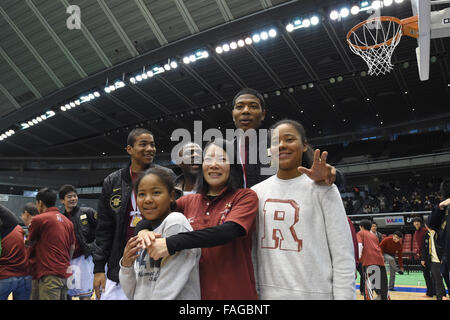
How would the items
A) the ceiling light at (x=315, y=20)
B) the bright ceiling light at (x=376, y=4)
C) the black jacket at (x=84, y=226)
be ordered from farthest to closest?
the ceiling light at (x=315, y=20) < the bright ceiling light at (x=376, y=4) < the black jacket at (x=84, y=226)

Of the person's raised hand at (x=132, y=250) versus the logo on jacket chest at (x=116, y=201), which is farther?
the logo on jacket chest at (x=116, y=201)

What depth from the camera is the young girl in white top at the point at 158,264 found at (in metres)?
1.82

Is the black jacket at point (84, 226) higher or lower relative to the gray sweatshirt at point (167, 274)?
higher

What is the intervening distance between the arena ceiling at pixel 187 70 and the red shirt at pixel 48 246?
801 cm

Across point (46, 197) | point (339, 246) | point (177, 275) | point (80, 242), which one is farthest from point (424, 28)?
point (80, 242)

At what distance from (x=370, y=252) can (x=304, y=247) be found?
5853mm

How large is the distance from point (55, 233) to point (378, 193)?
2245 cm

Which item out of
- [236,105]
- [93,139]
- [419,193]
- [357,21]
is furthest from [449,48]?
[93,139]

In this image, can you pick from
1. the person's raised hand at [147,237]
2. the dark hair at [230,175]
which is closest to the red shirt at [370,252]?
the dark hair at [230,175]

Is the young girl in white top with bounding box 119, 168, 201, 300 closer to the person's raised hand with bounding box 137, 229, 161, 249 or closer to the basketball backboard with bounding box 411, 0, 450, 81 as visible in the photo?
the person's raised hand with bounding box 137, 229, 161, 249

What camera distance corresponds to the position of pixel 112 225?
299cm

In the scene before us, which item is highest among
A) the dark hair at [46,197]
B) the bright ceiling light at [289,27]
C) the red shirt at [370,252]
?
the bright ceiling light at [289,27]

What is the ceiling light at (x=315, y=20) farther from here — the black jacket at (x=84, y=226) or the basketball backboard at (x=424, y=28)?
the black jacket at (x=84, y=226)
